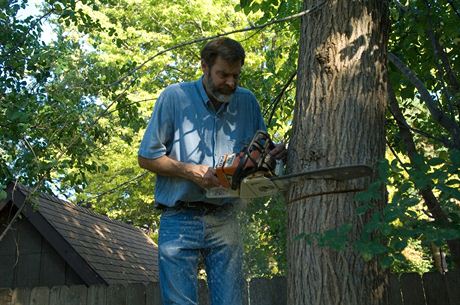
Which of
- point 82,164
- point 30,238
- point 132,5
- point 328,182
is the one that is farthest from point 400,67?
point 132,5

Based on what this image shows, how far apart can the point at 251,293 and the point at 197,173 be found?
1973 millimetres

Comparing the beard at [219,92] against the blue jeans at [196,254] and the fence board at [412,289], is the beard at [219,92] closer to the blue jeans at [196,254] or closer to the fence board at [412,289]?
the blue jeans at [196,254]

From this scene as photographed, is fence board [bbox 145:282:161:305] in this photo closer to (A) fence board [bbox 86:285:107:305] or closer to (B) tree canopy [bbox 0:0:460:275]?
(A) fence board [bbox 86:285:107:305]

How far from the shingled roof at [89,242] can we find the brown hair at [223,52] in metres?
4.71

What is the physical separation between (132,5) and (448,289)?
1419cm

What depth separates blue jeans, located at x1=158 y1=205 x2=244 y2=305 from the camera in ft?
9.18

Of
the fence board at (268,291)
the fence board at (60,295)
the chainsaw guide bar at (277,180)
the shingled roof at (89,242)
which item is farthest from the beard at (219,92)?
the shingled roof at (89,242)

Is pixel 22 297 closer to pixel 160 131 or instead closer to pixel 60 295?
pixel 60 295

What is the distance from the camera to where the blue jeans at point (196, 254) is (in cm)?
280

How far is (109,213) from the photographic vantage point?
2125cm

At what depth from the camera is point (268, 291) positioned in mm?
4398

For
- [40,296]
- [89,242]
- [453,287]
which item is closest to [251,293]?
[453,287]

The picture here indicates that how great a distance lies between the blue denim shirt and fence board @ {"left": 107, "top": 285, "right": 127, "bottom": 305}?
1.87 metres

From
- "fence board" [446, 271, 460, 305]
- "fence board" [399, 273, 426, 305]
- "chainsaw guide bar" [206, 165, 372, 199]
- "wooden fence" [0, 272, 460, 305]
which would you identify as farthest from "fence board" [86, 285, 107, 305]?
"fence board" [446, 271, 460, 305]
